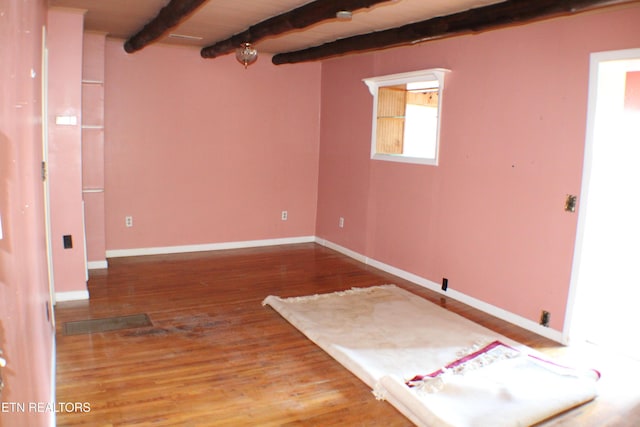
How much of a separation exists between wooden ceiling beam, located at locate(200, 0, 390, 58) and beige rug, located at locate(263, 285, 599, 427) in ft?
7.48

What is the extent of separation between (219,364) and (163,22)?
276 cm

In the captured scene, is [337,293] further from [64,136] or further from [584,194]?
[64,136]

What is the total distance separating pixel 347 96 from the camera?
6.23 metres

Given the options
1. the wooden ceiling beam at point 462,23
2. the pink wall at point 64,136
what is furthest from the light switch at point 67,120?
the wooden ceiling beam at point 462,23

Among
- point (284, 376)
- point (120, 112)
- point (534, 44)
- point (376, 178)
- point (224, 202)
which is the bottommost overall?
point (284, 376)

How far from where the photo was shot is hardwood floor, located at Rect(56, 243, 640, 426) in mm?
2738

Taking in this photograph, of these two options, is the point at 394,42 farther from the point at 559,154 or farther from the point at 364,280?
the point at 364,280

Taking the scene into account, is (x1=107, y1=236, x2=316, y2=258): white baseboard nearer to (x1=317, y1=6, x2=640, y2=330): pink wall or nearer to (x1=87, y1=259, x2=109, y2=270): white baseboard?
(x1=87, y1=259, x2=109, y2=270): white baseboard

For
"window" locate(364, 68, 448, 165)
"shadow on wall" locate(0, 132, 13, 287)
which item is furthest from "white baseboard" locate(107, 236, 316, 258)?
"shadow on wall" locate(0, 132, 13, 287)

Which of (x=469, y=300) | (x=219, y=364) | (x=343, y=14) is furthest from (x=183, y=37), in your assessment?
(x=469, y=300)

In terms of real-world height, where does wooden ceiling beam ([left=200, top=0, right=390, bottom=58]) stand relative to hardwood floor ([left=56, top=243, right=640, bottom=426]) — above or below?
above

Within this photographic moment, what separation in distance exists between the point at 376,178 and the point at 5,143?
16.0 ft

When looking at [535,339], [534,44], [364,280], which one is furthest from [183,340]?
[534,44]

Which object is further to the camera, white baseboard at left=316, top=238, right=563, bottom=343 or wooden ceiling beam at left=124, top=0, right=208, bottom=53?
white baseboard at left=316, top=238, right=563, bottom=343
